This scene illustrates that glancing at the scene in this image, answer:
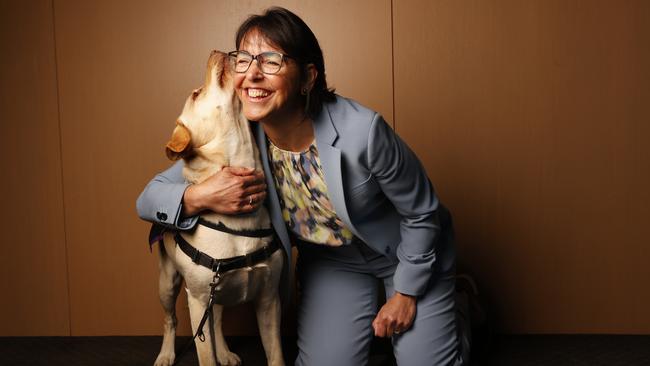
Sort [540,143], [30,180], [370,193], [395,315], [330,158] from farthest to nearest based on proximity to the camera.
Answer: [30,180]
[540,143]
[395,315]
[370,193]
[330,158]

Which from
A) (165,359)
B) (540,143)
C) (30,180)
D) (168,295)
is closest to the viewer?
(168,295)

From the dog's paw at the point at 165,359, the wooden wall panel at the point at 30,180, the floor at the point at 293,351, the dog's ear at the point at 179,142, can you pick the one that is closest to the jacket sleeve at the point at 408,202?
the dog's ear at the point at 179,142

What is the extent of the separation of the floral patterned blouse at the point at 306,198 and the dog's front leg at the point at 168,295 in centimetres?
54

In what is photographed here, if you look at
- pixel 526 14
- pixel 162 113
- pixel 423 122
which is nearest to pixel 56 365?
pixel 162 113

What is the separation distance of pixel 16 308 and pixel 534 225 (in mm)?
2486

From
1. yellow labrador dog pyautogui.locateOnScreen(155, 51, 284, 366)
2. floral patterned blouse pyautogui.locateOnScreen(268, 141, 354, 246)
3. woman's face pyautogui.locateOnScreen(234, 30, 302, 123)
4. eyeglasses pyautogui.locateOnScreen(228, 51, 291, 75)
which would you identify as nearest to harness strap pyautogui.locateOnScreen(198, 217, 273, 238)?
yellow labrador dog pyautogui.locateOnScreen(155, 51, 284, 366)

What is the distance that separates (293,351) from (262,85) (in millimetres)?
1505

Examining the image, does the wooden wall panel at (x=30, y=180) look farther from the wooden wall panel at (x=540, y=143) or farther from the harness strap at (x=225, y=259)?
the wooden wall panel at (x=540, y=143)

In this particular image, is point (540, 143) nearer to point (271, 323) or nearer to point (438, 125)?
point (438, 125)

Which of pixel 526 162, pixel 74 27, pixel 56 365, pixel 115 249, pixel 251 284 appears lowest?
pixel 56 365

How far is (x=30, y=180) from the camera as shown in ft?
9.30

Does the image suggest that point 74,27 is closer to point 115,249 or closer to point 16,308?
point 115,249

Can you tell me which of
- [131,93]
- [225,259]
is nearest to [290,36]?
[225,259]

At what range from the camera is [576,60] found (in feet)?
8.68
